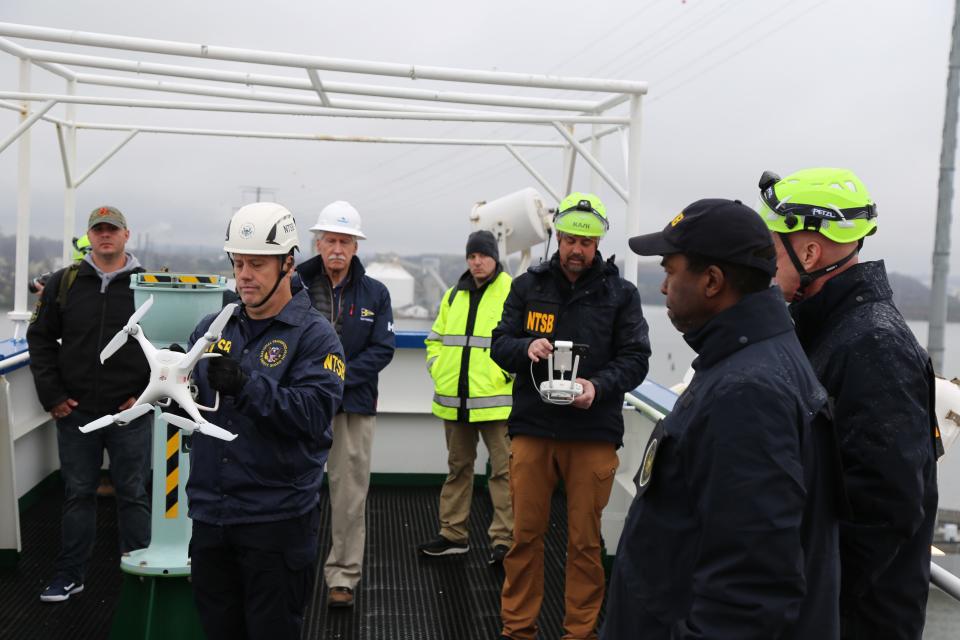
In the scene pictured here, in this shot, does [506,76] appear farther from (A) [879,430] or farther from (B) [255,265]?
(A) [879,430]

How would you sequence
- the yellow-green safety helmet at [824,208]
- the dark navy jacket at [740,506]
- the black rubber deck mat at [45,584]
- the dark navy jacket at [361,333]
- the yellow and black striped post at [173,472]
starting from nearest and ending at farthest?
the dark navy jacket at [740,506] → the yellow-green safety helmet at [824,208] → the yellow and black striped post at [173,472] → the black rubber deck mat at [45,584] → the dark navy jacket at [361,333]

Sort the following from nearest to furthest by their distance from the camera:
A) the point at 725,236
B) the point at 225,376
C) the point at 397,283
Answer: the point at 725,236, the point at 225,376, the point at 397,283

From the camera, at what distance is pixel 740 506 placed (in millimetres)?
1480

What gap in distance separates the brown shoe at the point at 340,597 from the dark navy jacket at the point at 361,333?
88 cm

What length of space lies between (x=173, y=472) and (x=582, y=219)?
6.49ft

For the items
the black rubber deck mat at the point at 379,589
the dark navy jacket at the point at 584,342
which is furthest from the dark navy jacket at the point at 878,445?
the black rubber deck mat at the point at 379,589

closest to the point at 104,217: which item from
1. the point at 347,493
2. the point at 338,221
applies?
the point at 338,221

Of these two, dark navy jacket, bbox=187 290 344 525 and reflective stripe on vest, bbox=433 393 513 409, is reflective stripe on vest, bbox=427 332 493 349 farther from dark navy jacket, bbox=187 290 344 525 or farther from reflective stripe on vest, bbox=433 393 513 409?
dark navy jacket, bbox=187 290 344 525

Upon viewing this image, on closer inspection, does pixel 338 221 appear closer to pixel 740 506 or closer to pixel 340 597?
pixel 340 597

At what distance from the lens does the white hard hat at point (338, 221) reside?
432 centimetres

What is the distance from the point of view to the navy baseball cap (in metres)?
1.67

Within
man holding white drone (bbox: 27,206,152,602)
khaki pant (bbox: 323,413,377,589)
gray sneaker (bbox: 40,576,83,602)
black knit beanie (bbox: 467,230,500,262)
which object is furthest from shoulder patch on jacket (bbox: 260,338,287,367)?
black knit beanie (bbox: 467,230,500,262)

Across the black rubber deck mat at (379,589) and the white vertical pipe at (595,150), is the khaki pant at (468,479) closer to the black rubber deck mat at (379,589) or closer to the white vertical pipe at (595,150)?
the black rubber deck mat at (379,589)

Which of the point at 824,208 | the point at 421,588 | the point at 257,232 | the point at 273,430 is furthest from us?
the point at 421,588
